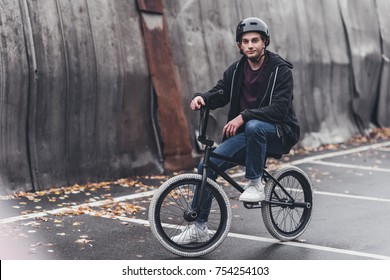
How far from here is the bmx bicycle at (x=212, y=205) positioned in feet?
22.0

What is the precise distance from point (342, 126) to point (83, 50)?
682cm

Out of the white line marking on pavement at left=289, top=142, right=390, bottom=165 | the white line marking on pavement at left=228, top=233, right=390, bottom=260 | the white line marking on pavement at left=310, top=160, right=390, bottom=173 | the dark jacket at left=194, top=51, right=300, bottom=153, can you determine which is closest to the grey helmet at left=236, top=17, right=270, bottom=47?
the dark jacket at left=194, top=51, right=300, bottom=153

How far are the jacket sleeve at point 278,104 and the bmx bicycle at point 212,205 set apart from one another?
39cm

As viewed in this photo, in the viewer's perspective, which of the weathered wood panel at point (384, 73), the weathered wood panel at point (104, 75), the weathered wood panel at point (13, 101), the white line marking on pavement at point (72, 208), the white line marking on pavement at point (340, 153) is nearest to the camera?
the white line marking on pavement at point (72, 208)

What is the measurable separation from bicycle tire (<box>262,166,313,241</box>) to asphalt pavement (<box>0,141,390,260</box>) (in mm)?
120

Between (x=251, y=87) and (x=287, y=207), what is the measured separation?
1.19m

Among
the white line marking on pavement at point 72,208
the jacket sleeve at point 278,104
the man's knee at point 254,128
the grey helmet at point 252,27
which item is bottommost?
the white line marking on pavement at point 72,208

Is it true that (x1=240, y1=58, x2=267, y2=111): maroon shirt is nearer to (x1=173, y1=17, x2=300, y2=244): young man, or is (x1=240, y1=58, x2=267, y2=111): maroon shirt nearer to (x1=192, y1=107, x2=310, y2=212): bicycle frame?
(x1=173, y1=17, x2=300, y2=244): young man

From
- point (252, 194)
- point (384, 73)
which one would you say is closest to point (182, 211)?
point (252, 194)

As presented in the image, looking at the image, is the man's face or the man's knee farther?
the man's face

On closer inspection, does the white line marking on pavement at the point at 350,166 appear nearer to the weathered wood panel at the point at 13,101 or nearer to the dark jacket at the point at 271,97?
the weathered wood panel at the point at 13,101

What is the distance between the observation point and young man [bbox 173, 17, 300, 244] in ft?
22.6

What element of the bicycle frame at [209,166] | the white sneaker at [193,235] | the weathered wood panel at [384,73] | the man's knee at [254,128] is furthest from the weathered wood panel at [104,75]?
the man's knee at [254,128]

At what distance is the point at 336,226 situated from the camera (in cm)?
814
